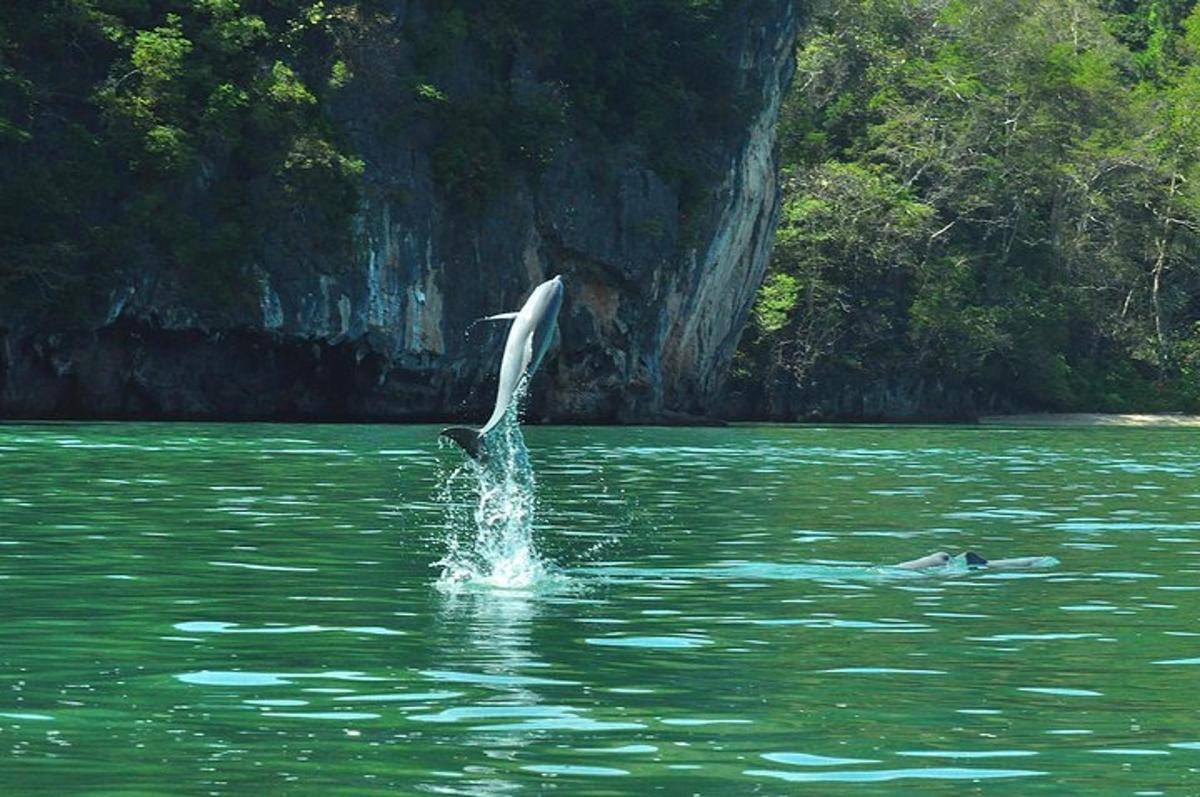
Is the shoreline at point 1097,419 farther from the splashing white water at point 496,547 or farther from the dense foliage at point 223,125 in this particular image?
the splashing white water at point 496,547

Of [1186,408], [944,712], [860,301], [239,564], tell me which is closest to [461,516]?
[239,564]

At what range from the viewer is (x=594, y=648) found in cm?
1148

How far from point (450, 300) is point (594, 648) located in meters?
43.6

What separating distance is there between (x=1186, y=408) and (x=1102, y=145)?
9355 millimetres

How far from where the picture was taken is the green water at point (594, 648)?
820 cm

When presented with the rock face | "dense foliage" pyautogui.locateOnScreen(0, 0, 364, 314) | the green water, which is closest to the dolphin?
the green water

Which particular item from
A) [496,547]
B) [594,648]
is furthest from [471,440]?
[496,547]

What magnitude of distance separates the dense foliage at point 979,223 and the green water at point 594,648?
47281 millimetres

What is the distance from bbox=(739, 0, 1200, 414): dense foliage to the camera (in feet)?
234

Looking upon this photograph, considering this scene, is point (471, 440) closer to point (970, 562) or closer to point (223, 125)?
point (970, 562)

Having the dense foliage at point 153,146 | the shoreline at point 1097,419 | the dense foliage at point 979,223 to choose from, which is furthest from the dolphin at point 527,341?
the shoreline at point 1097,419

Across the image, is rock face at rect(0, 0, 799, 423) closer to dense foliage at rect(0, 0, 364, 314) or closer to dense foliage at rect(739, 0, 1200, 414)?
dense foliage at rect(0, 0, 364, 314)

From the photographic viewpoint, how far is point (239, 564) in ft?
50.9

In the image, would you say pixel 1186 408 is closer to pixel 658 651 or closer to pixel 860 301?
pixel 860 301
